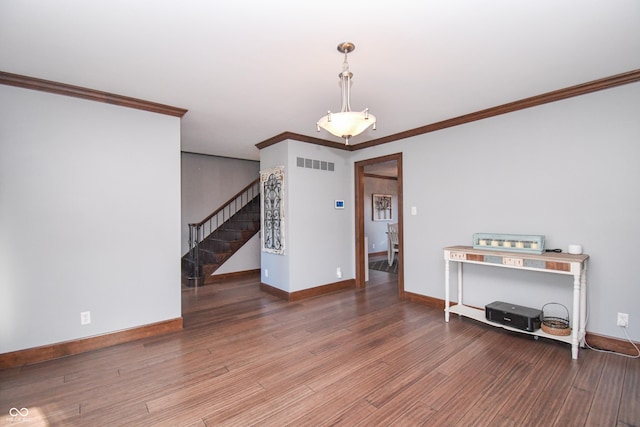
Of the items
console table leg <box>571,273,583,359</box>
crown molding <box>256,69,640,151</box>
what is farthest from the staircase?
console table leg <box>571,273,583,359</box>

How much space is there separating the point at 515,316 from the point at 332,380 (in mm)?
2053

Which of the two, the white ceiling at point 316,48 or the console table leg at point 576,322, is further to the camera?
the console table leg at point 576,322

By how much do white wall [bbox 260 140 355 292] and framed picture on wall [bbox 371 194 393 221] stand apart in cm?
362

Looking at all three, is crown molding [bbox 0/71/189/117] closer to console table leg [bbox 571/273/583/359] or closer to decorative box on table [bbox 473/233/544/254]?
decorative box on table [bbox 473/233/544/254]

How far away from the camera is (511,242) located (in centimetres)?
316

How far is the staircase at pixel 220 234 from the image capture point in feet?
19.2

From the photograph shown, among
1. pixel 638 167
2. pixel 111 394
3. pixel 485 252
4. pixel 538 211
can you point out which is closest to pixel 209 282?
pixel 111 394

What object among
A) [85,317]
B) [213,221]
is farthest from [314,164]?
[85,317]

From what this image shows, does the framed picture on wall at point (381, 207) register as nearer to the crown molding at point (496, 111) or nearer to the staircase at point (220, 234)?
the staircase at point (220, 234)

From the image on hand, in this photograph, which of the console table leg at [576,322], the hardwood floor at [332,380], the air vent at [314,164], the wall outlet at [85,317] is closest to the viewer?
the hardwood floor at [332,380]

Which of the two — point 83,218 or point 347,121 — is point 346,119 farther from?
point 83,218

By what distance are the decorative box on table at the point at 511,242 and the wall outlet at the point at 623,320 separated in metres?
0.83
